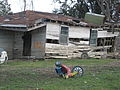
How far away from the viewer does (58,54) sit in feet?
63.8

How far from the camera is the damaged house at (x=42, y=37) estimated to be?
18438mm

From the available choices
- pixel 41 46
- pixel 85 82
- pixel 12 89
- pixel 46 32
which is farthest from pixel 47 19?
pixel 12 89

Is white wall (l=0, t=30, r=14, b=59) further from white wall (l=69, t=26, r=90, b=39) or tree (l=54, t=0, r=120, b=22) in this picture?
tree (l=54, t=0, r=120, b=22)

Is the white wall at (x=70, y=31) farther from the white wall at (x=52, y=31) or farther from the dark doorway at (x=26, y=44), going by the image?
the dark doorway at (x=26, y=44)

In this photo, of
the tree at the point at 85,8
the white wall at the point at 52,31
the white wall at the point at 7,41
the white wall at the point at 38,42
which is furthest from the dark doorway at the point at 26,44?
the tree at the point at 85,8

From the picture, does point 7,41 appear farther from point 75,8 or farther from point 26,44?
point 75,8

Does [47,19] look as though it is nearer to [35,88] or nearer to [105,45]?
[105,45]

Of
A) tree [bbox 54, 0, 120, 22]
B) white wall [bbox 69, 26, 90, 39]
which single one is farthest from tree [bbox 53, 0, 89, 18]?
white wall [bbox 69, 26, 90, 39]

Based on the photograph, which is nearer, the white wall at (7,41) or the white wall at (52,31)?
the white wall at (52,31)

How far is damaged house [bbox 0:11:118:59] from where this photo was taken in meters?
18.4

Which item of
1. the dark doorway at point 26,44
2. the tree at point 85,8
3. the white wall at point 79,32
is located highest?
the tree at point 85,8

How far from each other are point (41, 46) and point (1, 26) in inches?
135

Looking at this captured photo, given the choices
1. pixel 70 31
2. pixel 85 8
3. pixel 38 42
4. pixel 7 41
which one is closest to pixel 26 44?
pixel 38 42

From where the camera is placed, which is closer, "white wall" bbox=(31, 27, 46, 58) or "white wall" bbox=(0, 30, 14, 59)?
"white wall" bbox=(31, 27, 46, 58)
